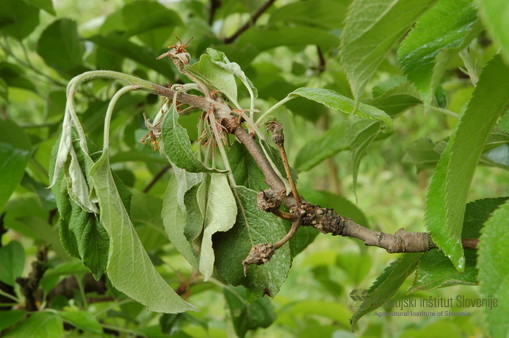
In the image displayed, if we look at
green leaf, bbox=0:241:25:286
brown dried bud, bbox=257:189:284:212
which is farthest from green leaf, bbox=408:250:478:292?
green leaf, bbox=0:241:25:286

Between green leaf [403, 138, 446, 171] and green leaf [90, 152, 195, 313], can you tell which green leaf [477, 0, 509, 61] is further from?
green leaf [403, 138, 446, 171]

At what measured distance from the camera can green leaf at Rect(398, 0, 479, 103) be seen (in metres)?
0.31

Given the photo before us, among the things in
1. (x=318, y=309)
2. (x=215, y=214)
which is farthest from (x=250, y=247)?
(x=318, y=309)

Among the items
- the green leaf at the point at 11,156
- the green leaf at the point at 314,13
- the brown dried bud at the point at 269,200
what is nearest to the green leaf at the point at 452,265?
the brown dried bud at the point at 269,200

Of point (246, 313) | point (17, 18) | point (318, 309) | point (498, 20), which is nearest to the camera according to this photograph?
point (498, 20)

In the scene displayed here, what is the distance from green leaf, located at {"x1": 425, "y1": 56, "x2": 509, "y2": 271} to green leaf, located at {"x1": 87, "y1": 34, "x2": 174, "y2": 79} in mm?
531

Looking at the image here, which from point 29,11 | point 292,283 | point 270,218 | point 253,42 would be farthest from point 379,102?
point 292,283

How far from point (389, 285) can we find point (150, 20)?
0.59 metres

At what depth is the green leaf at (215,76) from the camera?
405 millimetres

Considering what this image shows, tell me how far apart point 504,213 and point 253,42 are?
0.58 metres

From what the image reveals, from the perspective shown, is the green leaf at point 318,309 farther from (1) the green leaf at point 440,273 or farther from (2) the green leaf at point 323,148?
(1) the green leaf at point 440,273

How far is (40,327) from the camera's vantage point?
2.00 feet

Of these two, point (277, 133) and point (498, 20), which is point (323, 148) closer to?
point (277, 133)

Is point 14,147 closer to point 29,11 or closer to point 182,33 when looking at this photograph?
point 29,11
